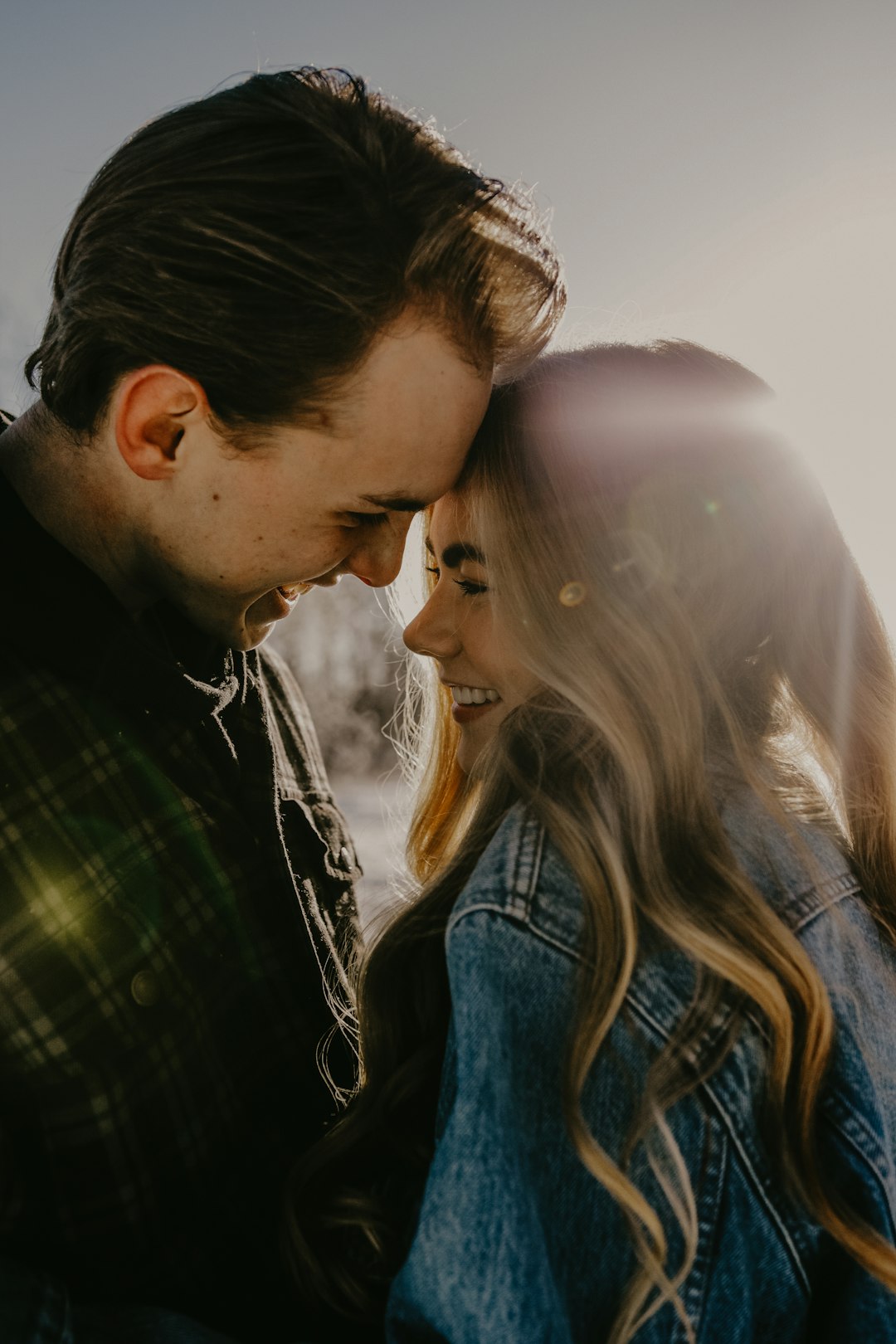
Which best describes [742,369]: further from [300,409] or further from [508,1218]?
[508,1218]

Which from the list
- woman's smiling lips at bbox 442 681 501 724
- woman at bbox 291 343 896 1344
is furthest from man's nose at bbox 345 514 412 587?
woman's smiling lips at bbox 442 681 501 724

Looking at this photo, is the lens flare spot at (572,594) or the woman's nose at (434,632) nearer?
the lens flare spot at (572,594)

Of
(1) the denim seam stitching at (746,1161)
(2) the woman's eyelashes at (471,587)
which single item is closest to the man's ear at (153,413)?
(2) the woman's eyelashes at (471,587)

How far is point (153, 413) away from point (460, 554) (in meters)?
0.74

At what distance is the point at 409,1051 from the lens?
173 cm

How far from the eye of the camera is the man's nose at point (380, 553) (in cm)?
204

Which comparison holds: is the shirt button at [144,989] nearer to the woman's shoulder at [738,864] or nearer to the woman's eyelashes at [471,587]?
the woman's shoulder at [738,864]

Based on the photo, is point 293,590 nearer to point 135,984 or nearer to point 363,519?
point 363,519

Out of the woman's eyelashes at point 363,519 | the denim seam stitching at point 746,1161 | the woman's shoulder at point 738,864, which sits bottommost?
the denim seam stitching at point 746,1161

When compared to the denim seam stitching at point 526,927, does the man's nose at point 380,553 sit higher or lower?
higher

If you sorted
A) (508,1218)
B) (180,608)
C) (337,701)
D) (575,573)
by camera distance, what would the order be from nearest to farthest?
(508,1218), (575,573), (180,608), (337,701)

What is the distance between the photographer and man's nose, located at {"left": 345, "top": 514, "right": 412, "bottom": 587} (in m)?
2.04

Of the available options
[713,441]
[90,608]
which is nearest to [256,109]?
[90,608]

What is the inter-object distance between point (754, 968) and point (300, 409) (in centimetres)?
125
